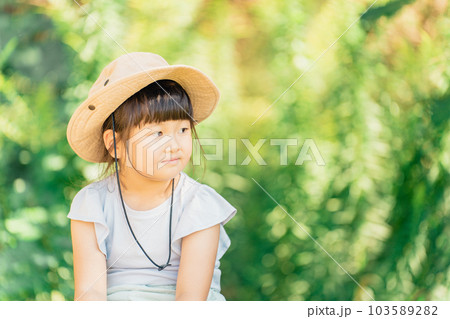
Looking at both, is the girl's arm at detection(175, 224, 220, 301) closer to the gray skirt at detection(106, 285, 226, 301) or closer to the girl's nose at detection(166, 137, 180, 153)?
the gray skirt at detection(106, 285, 226, 301)

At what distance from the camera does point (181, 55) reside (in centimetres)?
126

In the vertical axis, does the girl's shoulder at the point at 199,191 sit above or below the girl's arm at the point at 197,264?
above

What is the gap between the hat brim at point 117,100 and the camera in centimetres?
85

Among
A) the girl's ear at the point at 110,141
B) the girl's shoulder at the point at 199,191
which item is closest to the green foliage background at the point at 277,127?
the girl's shoulder at the point at 199,191

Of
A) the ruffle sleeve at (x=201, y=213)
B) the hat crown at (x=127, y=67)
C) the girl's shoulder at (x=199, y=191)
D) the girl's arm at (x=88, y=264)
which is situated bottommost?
the girl's arm at (x=88, y=264)

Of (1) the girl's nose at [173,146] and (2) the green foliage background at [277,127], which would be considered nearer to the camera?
(1) the girl's nose at [173,146]

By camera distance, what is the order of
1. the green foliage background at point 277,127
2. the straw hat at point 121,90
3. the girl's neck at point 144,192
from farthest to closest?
the green foliage background at point 277,127
the girl's neck at point 144,192
the straw hat at point 121,90

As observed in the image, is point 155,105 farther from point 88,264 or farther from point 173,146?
point 88,264

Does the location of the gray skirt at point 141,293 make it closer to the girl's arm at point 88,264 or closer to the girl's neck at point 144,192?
the girl's arm at point 88,264

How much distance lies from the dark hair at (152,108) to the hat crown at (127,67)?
0.04 m

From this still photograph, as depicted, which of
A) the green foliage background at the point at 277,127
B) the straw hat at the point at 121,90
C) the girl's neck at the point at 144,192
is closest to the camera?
the straw hat at the point at 121,90

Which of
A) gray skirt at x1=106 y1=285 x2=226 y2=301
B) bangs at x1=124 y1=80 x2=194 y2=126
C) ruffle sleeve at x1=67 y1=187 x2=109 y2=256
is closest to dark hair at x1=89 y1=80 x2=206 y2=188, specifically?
bangs at x1=124 y1=80 x2=194 y2=126

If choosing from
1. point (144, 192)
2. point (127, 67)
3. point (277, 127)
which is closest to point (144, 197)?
point (144, 192)

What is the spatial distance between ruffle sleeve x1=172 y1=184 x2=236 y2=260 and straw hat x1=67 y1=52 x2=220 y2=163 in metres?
0.17
